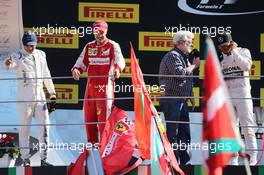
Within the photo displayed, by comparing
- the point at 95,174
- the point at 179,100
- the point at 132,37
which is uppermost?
the point at 132,37

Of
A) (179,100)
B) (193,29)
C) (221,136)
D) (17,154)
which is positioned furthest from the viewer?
(193,29)

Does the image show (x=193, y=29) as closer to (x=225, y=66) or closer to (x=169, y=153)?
(x=225, y=66)

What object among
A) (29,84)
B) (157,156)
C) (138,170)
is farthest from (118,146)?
(29,84)

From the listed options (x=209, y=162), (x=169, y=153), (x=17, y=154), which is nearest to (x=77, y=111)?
(x=17, y=154)

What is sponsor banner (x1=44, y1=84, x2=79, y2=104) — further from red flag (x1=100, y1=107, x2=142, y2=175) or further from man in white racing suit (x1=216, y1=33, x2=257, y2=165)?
red flag (x1=100, y1=107, x2=142, y2=175)

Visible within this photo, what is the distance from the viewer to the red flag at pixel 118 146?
357 inches

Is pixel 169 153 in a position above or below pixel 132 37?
below

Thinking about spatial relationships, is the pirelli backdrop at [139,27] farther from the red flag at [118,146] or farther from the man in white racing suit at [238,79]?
the red flag at [118,146]

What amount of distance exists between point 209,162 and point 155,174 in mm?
2842

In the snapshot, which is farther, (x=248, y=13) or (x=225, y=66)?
(x=248, y=13)

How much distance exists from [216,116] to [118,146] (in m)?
3.30

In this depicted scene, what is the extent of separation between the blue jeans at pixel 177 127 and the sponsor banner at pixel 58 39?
6.44ft

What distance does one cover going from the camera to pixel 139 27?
1160 centimetres

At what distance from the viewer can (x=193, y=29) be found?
38.0 feet
